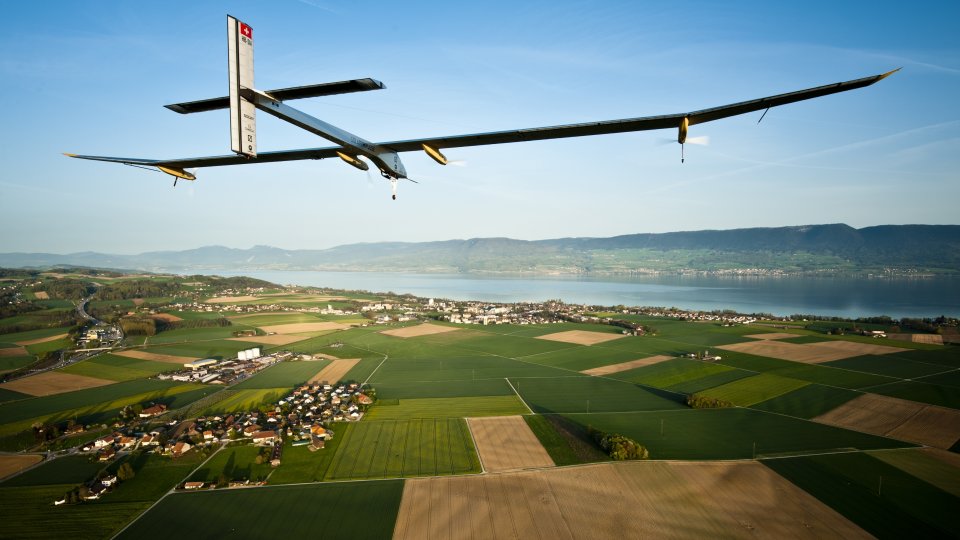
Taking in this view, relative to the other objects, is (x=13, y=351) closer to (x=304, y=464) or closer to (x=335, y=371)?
(x=335, y=371)

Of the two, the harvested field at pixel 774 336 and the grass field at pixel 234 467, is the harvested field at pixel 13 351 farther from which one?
the harvested field at pixel 774 336

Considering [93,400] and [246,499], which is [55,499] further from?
[93,400]

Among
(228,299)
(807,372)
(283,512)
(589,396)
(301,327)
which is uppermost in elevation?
(228,299)

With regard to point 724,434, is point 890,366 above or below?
above

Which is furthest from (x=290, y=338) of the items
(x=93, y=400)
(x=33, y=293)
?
(x=33, y=293)

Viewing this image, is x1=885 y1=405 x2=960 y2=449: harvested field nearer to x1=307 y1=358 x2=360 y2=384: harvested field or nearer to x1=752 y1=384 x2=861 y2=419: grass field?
x1=752 y1=384 x2=861 y2=419: grass field

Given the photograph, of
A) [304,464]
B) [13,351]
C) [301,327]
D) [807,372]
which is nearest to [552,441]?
[304,464]
